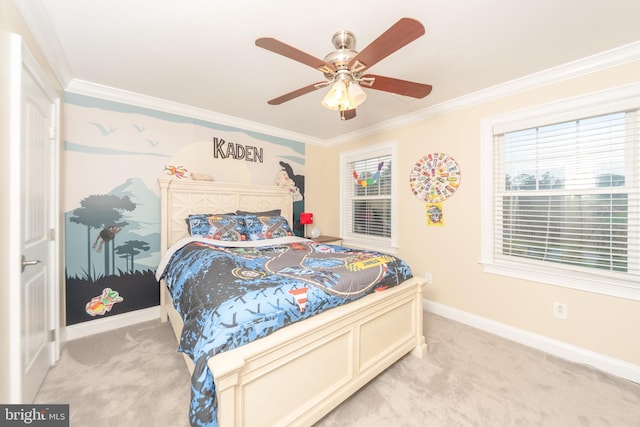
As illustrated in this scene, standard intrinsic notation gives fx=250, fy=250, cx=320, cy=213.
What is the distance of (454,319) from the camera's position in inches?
109

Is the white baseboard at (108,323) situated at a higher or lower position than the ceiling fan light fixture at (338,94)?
lower

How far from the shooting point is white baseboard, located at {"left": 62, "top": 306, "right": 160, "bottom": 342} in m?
2.32

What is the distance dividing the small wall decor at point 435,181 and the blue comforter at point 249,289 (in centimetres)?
121

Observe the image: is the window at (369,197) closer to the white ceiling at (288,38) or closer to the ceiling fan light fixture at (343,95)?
the white ceiling at (288,38)

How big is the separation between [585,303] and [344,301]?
2079 millimetres

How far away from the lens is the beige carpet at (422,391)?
148 cm

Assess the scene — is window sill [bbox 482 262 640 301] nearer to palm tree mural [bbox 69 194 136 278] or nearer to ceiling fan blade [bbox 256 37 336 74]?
ceiling fan blade [bbox 256 37 336 74]

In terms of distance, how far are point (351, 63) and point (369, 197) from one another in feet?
8.23

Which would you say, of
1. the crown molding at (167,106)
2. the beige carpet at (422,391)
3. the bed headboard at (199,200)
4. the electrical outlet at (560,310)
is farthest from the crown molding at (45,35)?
the electrical outlet at (560,310)

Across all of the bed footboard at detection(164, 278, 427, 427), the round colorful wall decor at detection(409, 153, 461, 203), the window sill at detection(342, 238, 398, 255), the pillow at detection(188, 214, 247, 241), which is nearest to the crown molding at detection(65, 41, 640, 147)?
the round colorful wall decor at detection(409, 153, 461, 203)

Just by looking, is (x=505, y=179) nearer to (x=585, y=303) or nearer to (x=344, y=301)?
(x=585, y=303)

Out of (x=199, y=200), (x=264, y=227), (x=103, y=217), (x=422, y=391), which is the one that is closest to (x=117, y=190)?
(x=103, y=217)

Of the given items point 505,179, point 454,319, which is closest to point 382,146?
point 505,179

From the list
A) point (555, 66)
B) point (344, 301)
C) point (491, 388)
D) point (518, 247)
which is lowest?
point (491, 388)
